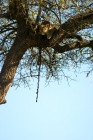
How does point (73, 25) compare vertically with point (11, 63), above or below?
above

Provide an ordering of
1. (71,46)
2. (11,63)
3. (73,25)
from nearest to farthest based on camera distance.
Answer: (73,25), (11,63), (71,46)

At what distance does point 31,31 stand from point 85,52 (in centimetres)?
175

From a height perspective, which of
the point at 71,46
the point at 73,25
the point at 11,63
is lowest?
the point at 11,63

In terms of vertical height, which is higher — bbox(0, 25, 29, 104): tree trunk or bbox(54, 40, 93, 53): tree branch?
bbox(54, 40, 93, 53): tree branch

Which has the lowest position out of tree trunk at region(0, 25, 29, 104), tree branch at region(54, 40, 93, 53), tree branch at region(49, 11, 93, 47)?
tree trunk at region(0, 25, 29, 104)

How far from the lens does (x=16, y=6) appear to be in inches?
203

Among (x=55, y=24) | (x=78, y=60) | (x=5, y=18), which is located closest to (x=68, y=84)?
(x=78, y=60)

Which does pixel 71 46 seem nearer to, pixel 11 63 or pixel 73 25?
pixel 73 25

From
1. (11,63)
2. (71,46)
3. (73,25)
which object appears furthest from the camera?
(71,46)

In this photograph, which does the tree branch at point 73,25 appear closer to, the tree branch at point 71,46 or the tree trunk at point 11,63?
the tree branch at point 71,46

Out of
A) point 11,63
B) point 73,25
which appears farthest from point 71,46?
point 11,63

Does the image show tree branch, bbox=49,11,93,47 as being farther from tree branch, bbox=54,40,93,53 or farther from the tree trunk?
the tree trunk

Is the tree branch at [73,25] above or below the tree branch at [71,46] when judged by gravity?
above

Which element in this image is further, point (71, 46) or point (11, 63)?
point (71, 46)
